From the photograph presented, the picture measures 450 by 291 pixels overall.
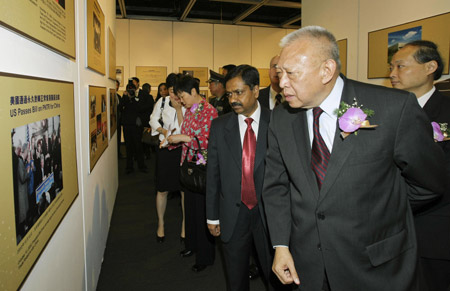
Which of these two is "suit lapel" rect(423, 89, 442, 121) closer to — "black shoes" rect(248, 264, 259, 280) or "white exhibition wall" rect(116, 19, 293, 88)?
"black shoes" rect(248, 264, 259, 280)

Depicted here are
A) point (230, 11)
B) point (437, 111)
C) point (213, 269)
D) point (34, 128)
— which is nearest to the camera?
point (34, 128)

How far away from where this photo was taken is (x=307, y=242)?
61.9 inches

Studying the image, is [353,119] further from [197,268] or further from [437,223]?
[197,268]

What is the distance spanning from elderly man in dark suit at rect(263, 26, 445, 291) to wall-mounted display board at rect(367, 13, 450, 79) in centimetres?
292

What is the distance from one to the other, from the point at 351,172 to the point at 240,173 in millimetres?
1020

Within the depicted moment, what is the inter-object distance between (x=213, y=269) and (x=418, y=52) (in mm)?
2712

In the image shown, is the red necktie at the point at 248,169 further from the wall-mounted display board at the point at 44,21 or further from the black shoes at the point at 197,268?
the black shoes at the point at 197,268

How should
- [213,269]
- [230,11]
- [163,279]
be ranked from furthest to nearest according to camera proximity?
[230,11] < [213,269] < [163,279]

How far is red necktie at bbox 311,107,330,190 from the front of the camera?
1466mm

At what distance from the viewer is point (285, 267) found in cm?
164

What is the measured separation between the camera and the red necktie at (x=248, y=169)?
2283mm

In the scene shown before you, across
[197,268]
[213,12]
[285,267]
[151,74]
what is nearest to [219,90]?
[197,268]

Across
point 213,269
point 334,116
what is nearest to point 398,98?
point 334,116

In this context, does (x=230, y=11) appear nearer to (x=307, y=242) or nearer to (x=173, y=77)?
(x=173, y=77)
